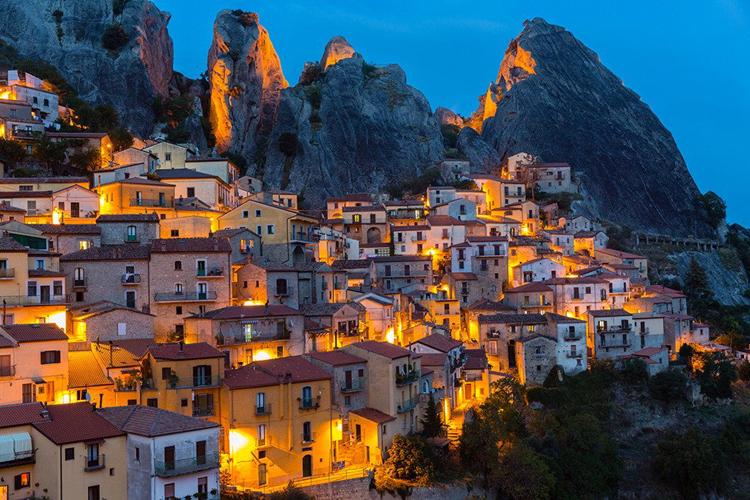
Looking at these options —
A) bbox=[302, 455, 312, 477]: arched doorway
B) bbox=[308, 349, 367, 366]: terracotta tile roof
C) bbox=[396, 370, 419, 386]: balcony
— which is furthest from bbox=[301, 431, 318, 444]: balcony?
bbox=[396, 370, 419, 386]: balcony

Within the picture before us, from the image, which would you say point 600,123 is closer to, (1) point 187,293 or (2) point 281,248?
(2) point 281,248

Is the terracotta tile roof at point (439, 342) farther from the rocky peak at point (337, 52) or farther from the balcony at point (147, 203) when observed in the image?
the rocky peak at point (337, 52)

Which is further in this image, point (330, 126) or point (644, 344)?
point (330, 126)

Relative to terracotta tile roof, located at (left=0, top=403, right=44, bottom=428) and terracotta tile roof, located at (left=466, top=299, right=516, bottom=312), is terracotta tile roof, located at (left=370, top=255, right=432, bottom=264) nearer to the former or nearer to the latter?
terracotta tile roof, located at (left=466, top=299, right=516, bottom=312)

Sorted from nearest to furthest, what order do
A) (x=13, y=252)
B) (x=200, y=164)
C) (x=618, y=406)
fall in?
1. (x=13, y=252)
2. (x=618, y=406)
3. (x=200, y=164)

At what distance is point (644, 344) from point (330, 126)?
178 ft

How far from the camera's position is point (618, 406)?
54.3 metres

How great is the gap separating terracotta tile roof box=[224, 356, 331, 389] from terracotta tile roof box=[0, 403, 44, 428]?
8.79 metres

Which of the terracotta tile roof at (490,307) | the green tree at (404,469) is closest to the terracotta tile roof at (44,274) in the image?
the green tree at (404,469)

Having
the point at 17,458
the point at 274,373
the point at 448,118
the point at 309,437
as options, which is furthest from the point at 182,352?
the point at 448,118

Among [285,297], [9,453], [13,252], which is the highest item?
[13,252]

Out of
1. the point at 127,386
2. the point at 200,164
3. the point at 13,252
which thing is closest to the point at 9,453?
the point at 127,386

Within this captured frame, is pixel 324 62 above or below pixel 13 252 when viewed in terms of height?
above

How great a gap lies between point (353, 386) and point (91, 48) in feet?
219
